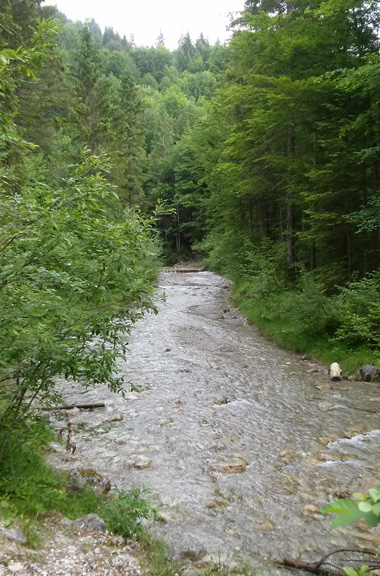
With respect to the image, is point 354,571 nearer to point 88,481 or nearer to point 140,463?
point 88,481

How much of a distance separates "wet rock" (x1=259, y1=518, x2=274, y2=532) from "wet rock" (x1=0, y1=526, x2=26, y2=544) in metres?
2.77

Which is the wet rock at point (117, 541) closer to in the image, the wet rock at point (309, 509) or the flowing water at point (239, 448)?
Result: the flowing water at point (239, 448)

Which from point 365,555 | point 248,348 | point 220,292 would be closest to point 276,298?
point 248,348

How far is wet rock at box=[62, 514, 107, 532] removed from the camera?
4.09m

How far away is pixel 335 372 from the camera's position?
10242 millimetres

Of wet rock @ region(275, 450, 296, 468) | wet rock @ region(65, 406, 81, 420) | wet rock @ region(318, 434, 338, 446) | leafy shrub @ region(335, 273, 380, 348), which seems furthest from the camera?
leafy shrub @ region(335, 273, 380, 348)

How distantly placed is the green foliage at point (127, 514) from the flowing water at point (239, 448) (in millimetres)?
397

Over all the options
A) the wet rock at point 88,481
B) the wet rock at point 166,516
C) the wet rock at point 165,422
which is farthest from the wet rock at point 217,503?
the wet rock at point 165,422

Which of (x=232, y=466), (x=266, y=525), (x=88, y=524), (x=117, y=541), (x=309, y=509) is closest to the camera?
(x=117, y=541)

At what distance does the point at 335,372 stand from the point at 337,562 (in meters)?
6.47

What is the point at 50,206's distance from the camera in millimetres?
4062

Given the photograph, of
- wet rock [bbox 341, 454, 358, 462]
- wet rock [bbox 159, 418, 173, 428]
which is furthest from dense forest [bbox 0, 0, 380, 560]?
wet rock [bbox 341, 454, 358, 462]

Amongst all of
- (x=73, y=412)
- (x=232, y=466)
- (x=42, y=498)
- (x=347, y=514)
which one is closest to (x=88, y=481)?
(x=42, y=498)

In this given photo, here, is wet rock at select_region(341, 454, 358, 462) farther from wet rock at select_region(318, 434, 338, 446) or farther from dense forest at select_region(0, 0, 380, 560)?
dense forest at select_region(0, 0, 380, 560)
